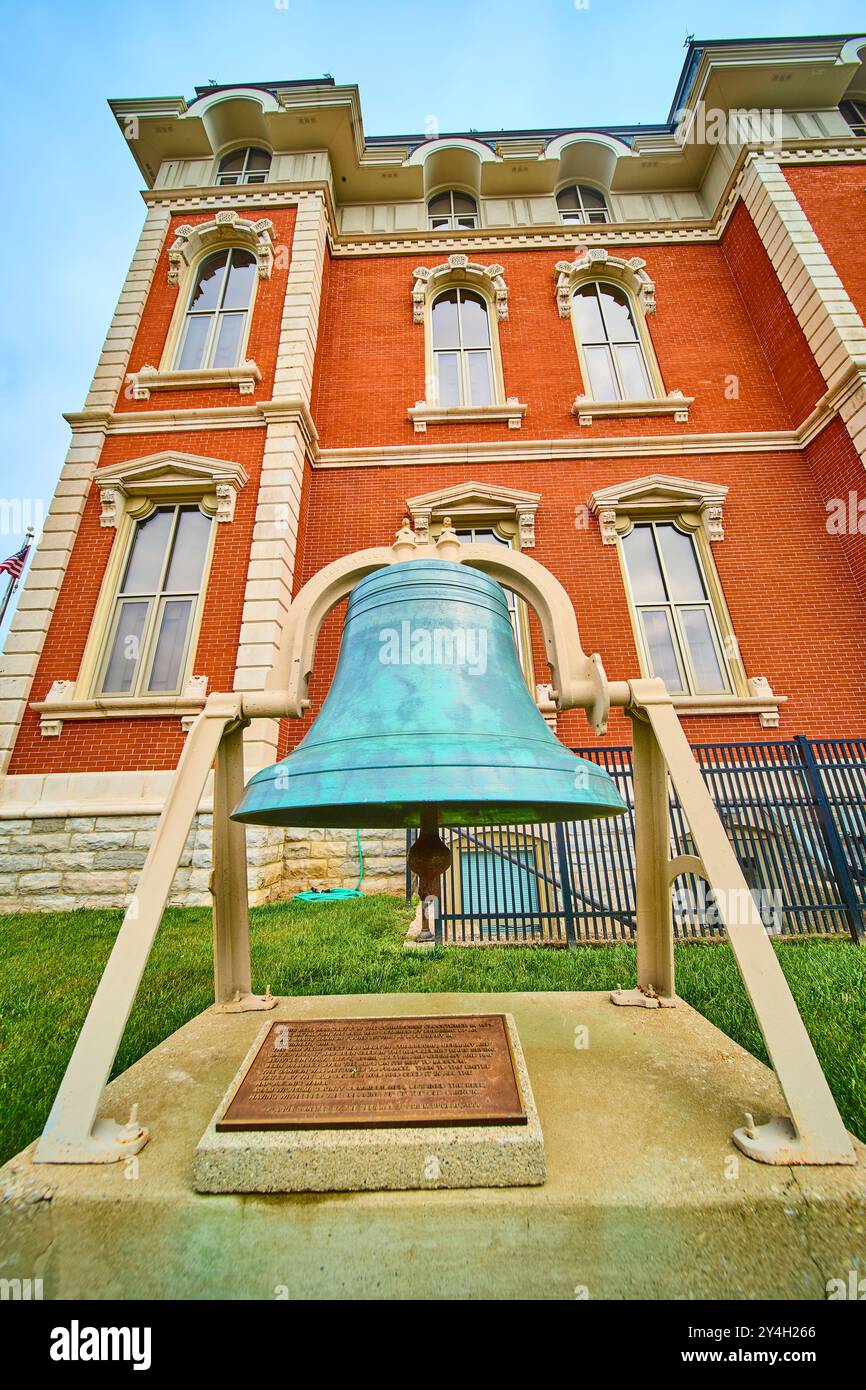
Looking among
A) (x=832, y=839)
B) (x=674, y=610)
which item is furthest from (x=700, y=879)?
(x=674, y=610)

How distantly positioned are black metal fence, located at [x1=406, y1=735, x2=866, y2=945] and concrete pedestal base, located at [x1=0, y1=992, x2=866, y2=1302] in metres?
3.35

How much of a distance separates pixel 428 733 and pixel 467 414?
8789mm

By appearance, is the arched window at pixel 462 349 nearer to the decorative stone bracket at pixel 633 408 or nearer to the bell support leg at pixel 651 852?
the decorative stone bracket at pixel 633 408

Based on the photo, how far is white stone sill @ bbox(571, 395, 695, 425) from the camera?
9.05m

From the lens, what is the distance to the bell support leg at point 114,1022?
1.56m

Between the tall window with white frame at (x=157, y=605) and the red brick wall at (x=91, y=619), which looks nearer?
the red brick wall at (x=91, y=619)

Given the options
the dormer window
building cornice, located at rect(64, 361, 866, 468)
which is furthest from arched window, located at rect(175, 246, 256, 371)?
the dormer window

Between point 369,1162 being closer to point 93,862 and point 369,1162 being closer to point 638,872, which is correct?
point 638,872

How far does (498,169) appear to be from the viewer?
11203mm

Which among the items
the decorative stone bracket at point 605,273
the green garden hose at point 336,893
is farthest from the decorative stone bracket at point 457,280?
the green garden hose at point 336,893

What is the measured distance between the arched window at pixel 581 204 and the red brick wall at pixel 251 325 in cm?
564
